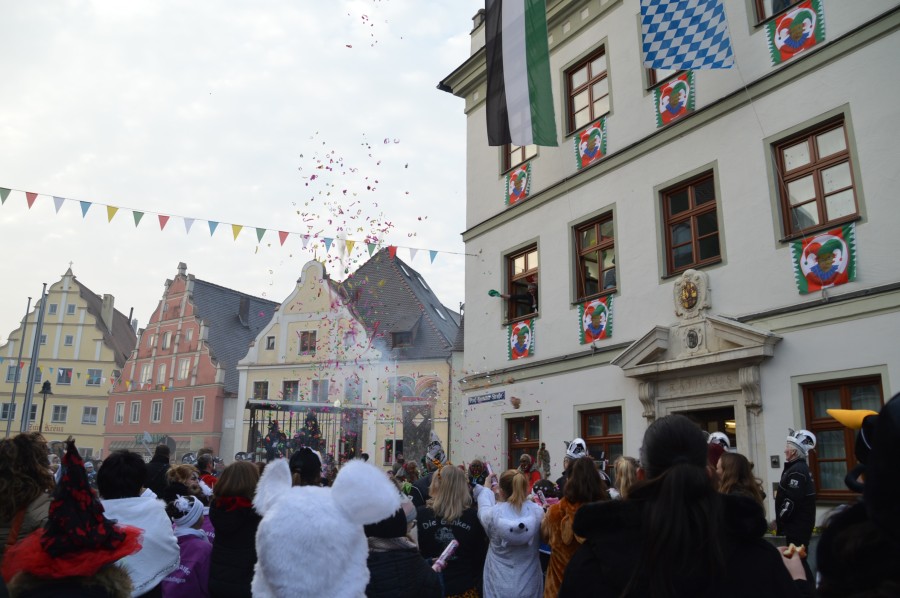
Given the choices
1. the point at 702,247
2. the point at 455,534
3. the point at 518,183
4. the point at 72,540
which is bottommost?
the point at 455,534

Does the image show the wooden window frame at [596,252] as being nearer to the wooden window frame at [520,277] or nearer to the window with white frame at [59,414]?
the wooden window frame at [520,277]

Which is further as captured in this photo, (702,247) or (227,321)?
(227,321)

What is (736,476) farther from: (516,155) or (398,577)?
(516,155)

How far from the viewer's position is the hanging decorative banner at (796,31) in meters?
10.3

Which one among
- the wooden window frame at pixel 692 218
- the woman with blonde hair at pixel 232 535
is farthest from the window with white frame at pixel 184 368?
the woman with blonde hair at pixel 232 535

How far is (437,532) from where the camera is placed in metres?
6.19

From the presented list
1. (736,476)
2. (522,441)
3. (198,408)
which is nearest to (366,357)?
(198,408)

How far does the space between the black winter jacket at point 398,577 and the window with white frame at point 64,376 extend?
2343 inches

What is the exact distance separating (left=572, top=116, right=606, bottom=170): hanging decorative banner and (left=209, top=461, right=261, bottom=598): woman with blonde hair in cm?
1102

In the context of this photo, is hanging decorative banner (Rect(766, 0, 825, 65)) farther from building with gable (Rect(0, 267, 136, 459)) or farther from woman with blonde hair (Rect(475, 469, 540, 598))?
building with gable (Rect(0, 267, 136, 459))

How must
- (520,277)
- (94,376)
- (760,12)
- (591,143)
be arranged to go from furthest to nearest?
1. (94,376)
2. (520,277)
3. (591,143)
4. (760,12)

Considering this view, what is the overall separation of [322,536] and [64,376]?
60.7 meters

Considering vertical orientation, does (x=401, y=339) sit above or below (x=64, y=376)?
above

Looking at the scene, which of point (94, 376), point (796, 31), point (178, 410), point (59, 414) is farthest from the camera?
point (94, 376)
